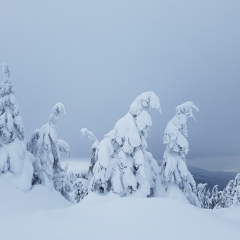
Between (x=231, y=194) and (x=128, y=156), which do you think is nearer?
(x=128, y=156)

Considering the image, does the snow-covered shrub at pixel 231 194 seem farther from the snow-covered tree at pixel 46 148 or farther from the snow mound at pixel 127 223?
the snow mound at pixel 127 223

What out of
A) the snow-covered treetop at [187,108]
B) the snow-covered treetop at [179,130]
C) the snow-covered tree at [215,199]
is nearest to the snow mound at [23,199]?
the snow-covered treetop at [179,130]

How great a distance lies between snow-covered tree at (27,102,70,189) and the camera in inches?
1009

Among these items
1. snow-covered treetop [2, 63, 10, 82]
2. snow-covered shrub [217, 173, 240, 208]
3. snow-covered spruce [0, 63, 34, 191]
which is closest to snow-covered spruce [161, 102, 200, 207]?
snow-covered spruce [0, 63, 34, 191]

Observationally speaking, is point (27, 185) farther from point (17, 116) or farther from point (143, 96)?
point (143, 96)

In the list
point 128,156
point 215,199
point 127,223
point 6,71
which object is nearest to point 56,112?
point 6,71

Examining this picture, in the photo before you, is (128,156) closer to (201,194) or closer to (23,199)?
(23,199)

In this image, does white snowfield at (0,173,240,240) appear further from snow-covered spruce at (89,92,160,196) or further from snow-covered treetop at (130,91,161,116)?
snow-covered treetop at (130,91,161,116)

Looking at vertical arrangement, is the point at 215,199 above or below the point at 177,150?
below

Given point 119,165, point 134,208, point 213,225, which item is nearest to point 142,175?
point 119,165

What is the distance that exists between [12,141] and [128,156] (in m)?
8.09

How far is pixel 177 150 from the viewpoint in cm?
2492

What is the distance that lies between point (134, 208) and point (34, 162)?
13.7 m

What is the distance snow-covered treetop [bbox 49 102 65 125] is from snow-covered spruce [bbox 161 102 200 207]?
26.4ft
